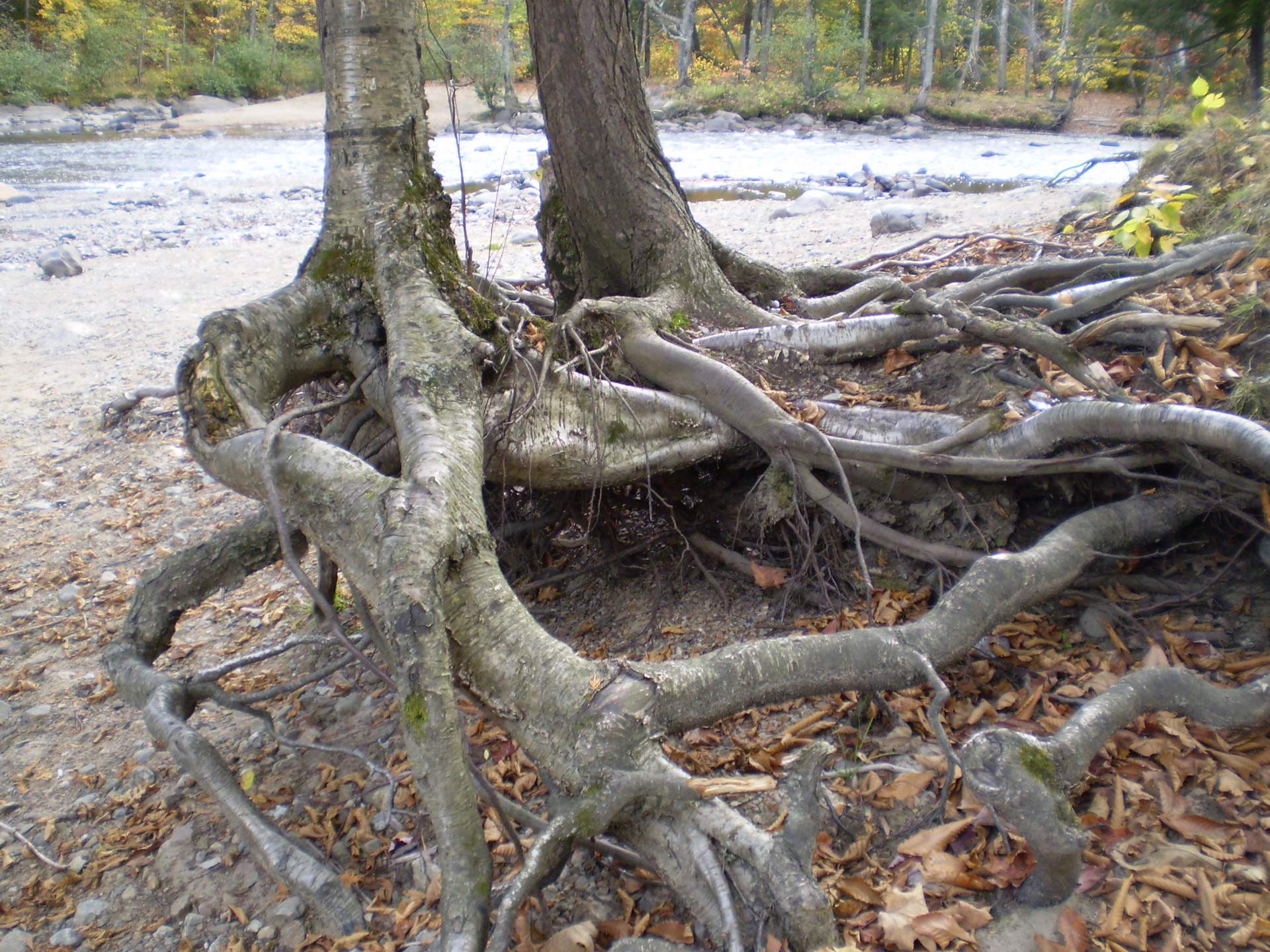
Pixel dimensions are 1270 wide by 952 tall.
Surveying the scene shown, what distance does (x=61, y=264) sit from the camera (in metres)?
10.2

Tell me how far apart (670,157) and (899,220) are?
13.5 m

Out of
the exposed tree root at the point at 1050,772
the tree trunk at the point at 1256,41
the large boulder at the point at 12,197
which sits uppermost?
the tree trunk at the point at 1256,41

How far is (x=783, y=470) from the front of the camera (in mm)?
3199

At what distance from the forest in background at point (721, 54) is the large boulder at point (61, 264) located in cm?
1274

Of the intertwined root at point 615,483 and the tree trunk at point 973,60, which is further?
the tree trunk at point 973,60

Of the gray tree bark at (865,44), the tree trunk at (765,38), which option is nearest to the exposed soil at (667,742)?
the gray tree bark at (865,44)

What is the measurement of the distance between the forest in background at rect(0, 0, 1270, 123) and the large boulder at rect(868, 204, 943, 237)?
14086mm

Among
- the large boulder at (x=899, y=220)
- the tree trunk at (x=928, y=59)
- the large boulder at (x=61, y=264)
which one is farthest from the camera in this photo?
the tree trunk at (x=928, y=59)

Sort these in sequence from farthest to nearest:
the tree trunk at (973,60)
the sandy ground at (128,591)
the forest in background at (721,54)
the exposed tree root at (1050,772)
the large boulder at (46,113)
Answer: the large boulder at (46,113) → the tree trunk at (973,60) → the forest in background at (721,54) → the sandy ground at (128,591) → the exposed tree root at (1050,772)

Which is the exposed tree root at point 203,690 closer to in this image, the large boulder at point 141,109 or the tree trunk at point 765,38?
the tree trunk at point 765,38

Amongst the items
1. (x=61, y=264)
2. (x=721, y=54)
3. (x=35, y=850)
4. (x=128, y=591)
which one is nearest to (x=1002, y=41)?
(x=721, y=54)

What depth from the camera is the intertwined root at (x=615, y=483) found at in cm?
185

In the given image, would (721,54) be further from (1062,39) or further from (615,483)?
(615,483)

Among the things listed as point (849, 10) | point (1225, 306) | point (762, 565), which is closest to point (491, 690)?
point (762, 565)
